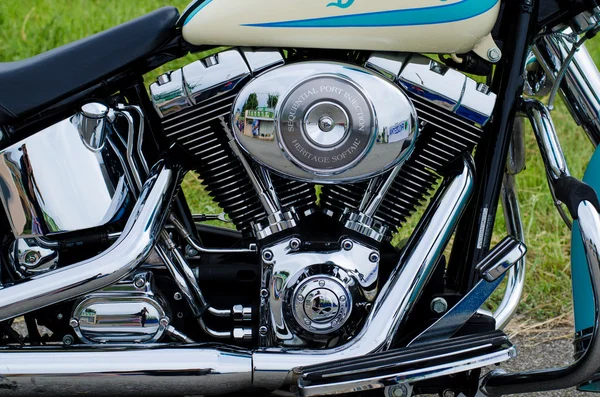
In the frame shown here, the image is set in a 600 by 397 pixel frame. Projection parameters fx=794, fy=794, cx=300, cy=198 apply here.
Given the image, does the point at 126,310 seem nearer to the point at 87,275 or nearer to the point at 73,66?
the point at 87,275

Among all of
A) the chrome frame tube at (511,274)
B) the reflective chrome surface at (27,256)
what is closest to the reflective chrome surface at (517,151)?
the chrome frame tube at (511,274)

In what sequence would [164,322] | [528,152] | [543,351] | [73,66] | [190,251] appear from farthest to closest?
[528,152] → [543,351] → [190,251] → [164,322] → [73,66]

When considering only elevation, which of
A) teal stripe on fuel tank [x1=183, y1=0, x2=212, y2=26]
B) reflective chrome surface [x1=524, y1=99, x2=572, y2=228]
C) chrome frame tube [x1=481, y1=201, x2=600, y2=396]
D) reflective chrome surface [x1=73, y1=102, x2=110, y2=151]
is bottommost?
chrome frame tube [x1=481, y1=201, x2=600, y2=396]

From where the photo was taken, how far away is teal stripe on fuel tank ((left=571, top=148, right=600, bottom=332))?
1985 millimetres

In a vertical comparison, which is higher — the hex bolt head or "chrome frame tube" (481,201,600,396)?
the hex bolt head

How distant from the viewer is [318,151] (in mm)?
1914

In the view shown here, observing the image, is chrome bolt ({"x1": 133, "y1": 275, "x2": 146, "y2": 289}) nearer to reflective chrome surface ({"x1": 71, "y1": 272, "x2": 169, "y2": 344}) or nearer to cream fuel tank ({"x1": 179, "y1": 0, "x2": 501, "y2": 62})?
reflective chrome surface ({"x1": 71, "y1": 272, "x2": 169, "y2": 344})

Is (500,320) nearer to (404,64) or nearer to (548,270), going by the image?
(404,64)

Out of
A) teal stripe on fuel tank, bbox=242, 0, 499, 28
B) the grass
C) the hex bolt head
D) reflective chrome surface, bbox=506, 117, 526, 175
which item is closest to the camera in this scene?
teal stripe on fuel tank, bbox=242, 0, 499, 28

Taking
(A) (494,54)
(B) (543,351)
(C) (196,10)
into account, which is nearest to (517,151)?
(A) (494,54)

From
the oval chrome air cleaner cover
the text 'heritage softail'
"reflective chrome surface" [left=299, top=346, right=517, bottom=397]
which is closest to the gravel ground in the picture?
the text 'heritage softail'

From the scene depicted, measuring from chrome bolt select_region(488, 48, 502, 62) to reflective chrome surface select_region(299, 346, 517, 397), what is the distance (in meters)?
0.71

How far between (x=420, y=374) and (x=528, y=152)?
106 inches

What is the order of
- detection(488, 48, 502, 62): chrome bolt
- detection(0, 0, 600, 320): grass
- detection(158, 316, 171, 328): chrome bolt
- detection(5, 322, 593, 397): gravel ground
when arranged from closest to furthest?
detection(488, 48, 502, 62): chrome bolt < detection(158, 316, 171, 328): chrome bolt < detection(5, 322, 593, 397): gravel ground < detection(0, 0, 600, 320): grass
